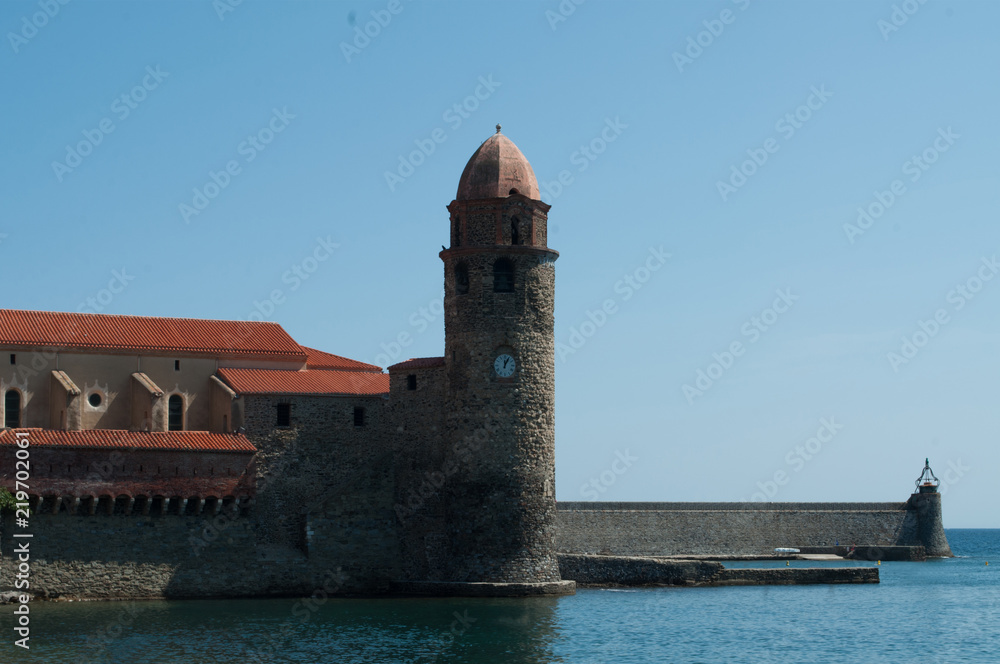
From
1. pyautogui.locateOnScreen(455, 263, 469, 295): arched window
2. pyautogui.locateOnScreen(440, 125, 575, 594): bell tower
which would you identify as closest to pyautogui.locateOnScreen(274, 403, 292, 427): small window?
pyautogui.locateOnScreen(440, 125, 575, 594): bell tower

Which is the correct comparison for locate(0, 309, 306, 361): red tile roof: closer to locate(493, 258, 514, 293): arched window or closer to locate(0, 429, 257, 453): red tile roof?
locate(0, 429, 257, 453): red tile roof

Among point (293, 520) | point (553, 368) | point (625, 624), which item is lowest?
point (625, 624)

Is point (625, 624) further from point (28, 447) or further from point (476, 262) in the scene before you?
point (28, 447)

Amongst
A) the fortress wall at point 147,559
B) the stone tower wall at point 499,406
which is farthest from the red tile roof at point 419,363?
the fortress wall at point 147,559

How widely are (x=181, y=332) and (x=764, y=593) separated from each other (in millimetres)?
21427

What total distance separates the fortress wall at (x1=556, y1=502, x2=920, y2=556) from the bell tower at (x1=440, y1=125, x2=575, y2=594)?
14.7 m

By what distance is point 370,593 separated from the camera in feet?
126

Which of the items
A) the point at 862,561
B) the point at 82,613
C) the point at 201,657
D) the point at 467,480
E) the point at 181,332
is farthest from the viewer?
the point at 862,561

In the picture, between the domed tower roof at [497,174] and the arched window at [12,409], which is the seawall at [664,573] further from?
the arched window at [12,409]

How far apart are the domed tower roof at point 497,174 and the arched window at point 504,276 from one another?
80.6 inches

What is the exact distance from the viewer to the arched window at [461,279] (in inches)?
1505

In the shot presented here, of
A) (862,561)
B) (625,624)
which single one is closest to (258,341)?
(625,624)

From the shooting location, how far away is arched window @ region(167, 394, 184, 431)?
3981 centimetres

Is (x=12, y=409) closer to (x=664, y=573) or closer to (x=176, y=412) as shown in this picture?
(x=176, y=412)
